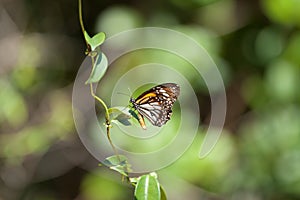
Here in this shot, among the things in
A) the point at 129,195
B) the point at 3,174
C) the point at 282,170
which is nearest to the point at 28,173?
the point at 3,174

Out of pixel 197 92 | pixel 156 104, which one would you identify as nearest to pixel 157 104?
pixel 156 104

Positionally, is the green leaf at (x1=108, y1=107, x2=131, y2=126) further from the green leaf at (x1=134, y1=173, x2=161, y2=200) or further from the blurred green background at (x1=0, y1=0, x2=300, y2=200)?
the blurred green background at (x1=0, y1=0, x2=300, y2=200)

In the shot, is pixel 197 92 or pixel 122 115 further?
pixel 197 92

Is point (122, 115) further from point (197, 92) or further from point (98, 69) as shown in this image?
point (197, 92)

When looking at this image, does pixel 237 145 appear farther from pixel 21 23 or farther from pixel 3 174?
pixel 21 23

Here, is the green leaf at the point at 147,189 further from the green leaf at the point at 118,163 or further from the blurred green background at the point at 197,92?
the blurred green background at the point at 197,92

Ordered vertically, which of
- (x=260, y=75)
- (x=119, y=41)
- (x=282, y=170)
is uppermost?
(x=260, y=75)
